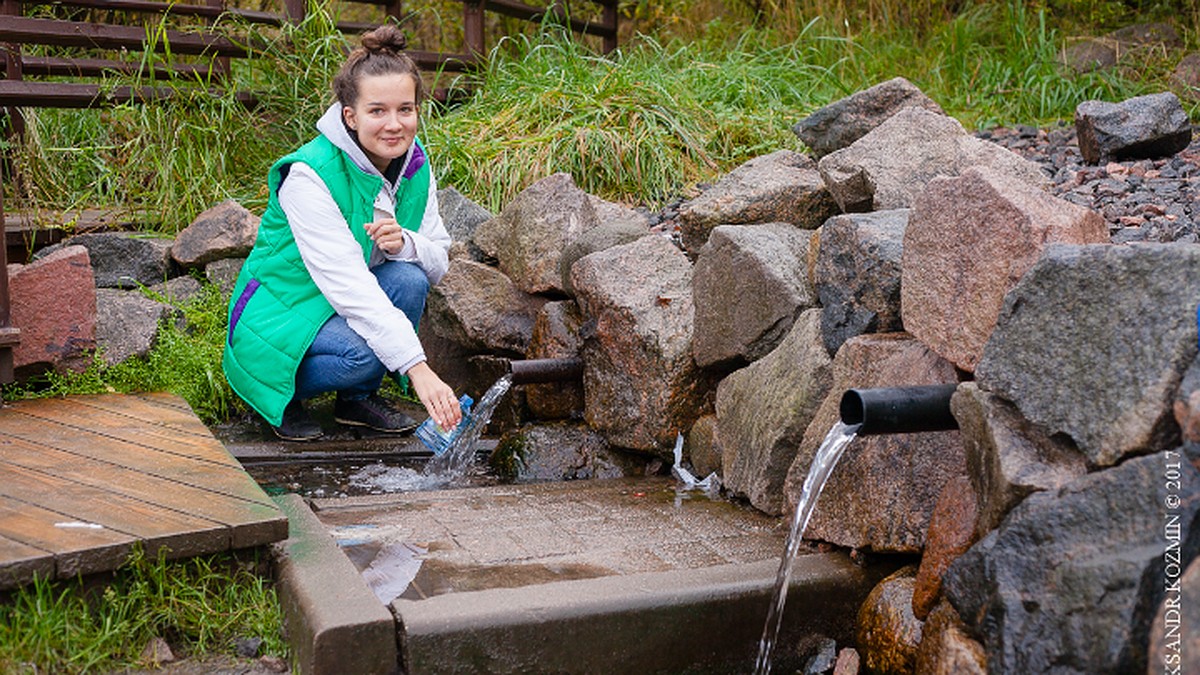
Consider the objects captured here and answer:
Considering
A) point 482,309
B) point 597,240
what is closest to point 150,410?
point 482,309

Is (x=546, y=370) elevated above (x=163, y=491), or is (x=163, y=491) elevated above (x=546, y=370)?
(x=163, y=491)

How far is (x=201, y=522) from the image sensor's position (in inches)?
101

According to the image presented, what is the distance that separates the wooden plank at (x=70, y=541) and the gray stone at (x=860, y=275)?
5.70ft

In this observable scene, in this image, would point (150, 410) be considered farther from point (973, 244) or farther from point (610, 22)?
point (610, 22)

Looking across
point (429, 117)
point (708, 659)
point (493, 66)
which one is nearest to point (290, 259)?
point (708, 659)

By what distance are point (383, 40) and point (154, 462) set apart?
147cm

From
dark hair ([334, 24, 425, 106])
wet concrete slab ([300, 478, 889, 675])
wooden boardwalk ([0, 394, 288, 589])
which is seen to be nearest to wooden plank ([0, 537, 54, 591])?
wooden boardwalk ([0, 394, 288, 589])

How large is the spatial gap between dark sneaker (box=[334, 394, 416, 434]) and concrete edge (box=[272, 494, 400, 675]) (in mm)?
1482

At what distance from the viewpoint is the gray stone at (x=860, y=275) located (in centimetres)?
294

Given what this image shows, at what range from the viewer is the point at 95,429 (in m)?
3.38

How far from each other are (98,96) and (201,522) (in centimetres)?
363

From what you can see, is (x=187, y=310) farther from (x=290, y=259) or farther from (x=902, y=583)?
→ (x=902, y=583)

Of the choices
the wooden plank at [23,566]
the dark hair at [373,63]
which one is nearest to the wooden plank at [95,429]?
the wooden plank at [23,566]

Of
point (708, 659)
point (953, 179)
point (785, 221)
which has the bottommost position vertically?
point (708, 659)
